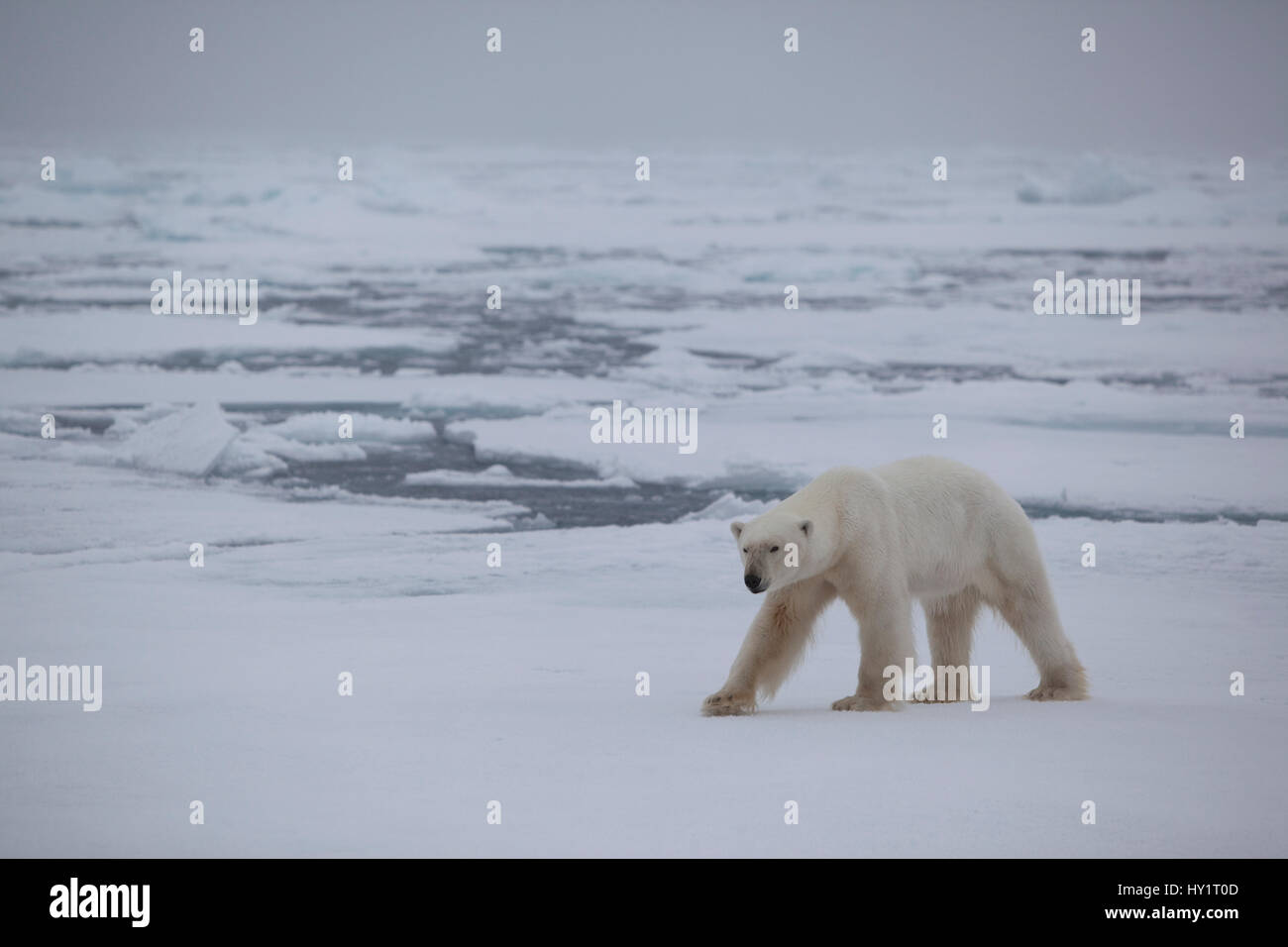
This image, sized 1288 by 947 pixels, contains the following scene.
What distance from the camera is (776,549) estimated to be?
4.44 m

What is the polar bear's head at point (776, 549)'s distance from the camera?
4.42 metres

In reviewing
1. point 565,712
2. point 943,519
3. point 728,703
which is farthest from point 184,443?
point 943,519

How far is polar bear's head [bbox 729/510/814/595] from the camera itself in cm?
442

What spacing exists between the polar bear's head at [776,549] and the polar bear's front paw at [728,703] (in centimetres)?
38

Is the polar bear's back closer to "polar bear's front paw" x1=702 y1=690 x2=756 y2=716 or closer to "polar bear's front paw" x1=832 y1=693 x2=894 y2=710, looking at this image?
"polar bear's front paw" x1=832 y1=693 x2=894 y2=710

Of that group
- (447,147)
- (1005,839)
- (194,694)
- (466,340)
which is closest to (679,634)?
(194,694)

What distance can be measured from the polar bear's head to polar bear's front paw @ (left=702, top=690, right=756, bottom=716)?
38cm

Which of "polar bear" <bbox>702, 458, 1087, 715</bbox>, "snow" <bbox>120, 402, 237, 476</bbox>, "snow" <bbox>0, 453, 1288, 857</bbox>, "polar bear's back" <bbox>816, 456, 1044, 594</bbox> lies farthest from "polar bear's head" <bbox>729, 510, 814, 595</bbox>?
"snow" <bbox>120, 402, 237, 476</bbox>

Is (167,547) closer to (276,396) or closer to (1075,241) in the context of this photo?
(276,396)

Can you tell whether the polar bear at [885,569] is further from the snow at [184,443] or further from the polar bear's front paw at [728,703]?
the snow at [184,443]

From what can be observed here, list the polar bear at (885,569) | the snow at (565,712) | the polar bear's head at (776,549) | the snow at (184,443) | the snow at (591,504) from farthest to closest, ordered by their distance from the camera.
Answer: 1. the snow at (184,443)
2. the polar bear at (885,569)
3. the polar bear's head at (776,549)
4. the snow at (591,504)
5. the snow at (565,712)

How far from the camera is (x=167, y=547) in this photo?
779 centimetres

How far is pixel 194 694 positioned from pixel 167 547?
116 inches

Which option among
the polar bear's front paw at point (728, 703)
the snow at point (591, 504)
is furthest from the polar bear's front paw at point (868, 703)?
the polar bear's front paw at point (728, 703)
